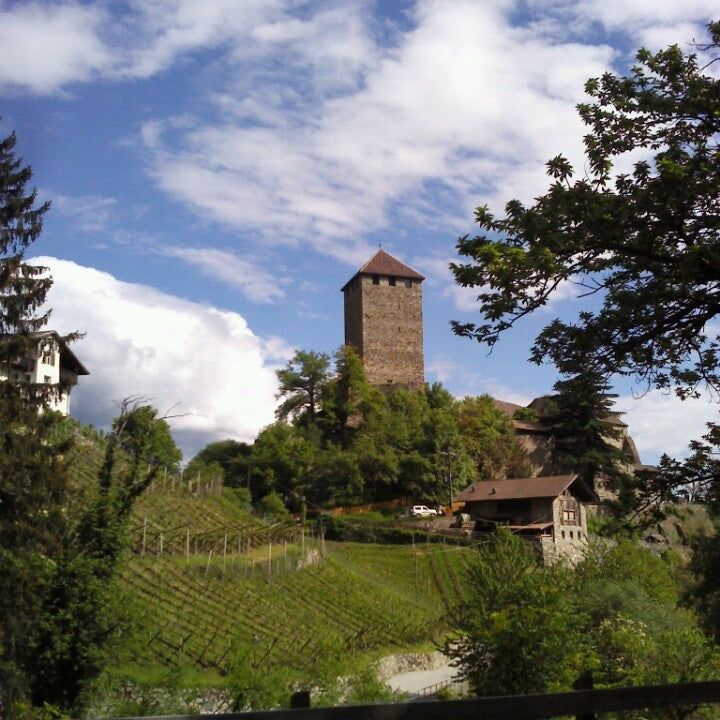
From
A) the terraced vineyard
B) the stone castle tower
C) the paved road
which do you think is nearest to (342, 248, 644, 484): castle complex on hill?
the stone castle tower

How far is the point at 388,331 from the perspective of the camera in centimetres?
8250

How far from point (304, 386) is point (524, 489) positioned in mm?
24237

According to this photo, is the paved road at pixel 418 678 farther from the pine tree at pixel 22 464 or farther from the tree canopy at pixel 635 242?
the tree canopy at pixel 635 242

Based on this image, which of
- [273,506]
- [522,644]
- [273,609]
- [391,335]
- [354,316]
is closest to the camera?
[522,644]

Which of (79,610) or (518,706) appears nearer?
(518,706)

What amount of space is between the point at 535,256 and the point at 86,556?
46.4 feet

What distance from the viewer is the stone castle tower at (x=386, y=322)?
81.1 m

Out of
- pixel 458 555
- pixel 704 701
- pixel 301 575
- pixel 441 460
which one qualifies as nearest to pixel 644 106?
pixel 704 701

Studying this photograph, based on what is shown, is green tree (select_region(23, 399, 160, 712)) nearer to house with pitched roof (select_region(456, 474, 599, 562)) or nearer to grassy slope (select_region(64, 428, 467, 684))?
grassy slope (select_region(64, 428, 467, 684))

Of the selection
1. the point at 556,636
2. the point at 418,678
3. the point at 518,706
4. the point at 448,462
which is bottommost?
the point at 418,678

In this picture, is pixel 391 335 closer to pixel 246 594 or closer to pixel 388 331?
pixel 388 331

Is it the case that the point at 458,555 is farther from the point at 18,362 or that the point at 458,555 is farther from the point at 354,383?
the point at 18,362

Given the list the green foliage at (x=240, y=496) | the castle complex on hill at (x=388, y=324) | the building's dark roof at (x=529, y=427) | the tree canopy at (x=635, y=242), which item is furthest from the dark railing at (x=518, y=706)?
the castle complex on hill at (x=388, y=324)

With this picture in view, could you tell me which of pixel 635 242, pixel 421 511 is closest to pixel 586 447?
pixel 421 511
